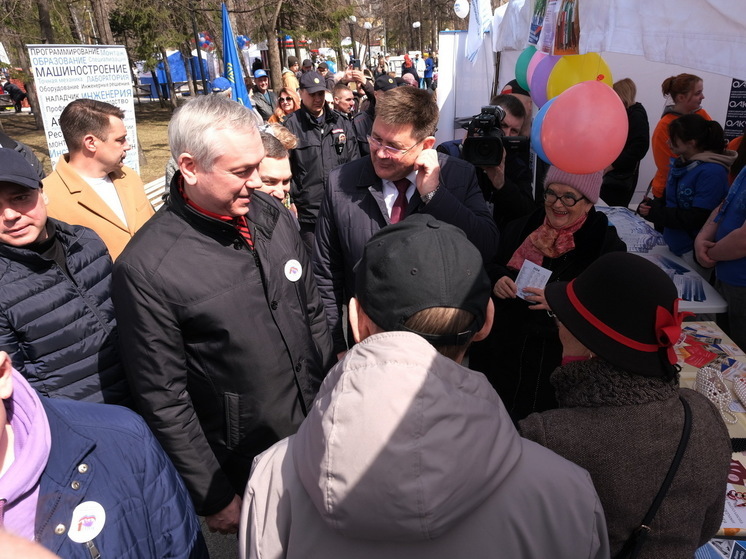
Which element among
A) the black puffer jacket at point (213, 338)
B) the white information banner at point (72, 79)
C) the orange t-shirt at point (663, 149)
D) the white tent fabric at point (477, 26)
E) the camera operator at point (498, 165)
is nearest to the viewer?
the black puffer jacket at point (213, 338)

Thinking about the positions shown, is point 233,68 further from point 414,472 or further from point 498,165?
point 414,472

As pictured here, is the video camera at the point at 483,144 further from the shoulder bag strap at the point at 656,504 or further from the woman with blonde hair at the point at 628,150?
the woman with blonde hair at the point at 628,150

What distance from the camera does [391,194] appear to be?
2.27 m

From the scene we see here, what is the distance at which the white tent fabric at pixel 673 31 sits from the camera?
83.0 inches

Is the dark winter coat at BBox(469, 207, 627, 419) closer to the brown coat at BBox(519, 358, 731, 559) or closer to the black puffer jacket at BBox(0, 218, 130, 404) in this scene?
the brown coat at BBox(519, 358, 731, 559)

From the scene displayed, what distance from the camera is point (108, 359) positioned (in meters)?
1.88

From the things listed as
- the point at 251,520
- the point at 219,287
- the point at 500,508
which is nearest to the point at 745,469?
the point at 500,508

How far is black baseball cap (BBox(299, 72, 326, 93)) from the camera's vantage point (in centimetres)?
441

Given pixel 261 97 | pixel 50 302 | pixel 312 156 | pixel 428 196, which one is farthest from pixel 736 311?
pixel 261 97

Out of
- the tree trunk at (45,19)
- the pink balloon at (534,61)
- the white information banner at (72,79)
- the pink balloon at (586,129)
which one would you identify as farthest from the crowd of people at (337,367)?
the tree trunk at (45,19)

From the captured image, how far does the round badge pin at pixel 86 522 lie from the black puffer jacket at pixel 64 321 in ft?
2.40

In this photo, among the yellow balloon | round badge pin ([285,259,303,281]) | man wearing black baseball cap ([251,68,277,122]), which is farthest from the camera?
man wearing black baseball cap ([251,68,277,122])

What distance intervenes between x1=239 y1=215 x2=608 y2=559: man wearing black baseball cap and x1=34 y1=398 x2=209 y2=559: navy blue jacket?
0.39 metres

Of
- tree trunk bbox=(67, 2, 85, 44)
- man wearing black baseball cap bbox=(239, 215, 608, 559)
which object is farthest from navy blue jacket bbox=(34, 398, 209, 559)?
tree trunk bbox=(67, 2, 85, 44)
